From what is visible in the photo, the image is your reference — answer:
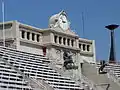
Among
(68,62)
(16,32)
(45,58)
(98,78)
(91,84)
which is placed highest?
(16,32)

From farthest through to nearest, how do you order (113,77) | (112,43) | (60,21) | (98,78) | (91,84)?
(112,43) < (60,21) < (98,78) < (113,77) < (91,84)

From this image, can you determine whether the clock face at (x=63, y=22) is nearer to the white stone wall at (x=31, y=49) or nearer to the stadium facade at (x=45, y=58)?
the stadium facade at (x=45, y=58)

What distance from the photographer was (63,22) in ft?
168

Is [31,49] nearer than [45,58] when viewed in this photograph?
No

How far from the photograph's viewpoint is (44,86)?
38.0m

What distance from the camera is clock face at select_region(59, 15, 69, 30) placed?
166 feet

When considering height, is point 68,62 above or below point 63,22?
below

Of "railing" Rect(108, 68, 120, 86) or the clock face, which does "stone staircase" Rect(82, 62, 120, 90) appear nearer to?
"railing" Rect(108, 68, 120, 86)

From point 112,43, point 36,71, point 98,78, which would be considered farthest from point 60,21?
point 112,43

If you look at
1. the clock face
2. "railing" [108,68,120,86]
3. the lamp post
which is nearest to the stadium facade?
the clock face

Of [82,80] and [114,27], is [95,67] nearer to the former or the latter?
[82,80]

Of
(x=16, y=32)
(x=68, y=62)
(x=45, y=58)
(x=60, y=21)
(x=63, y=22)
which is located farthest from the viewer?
(x=63, y=22)

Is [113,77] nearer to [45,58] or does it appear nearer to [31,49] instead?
[45,58]

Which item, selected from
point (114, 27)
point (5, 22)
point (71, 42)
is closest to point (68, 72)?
point (71, 42)
